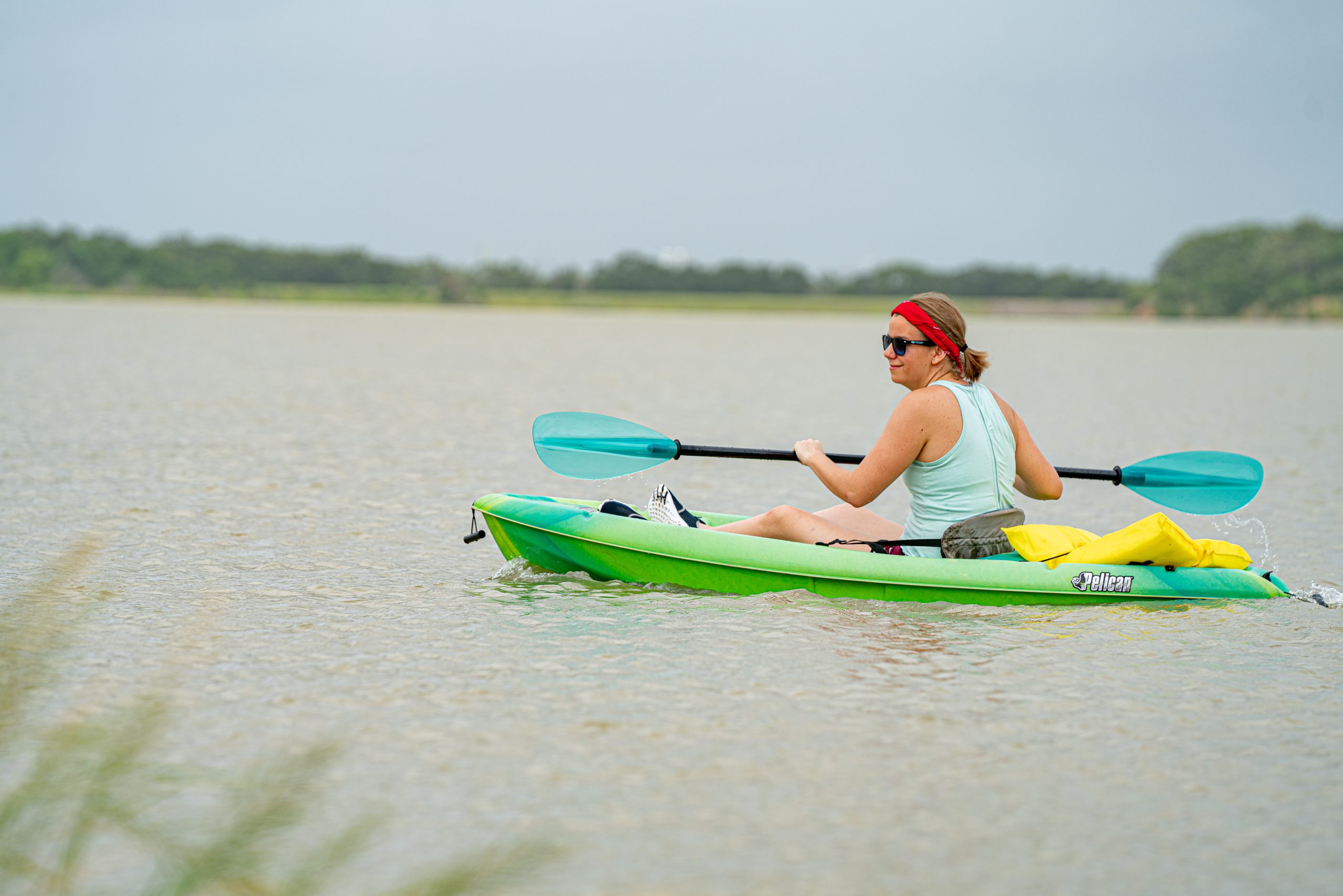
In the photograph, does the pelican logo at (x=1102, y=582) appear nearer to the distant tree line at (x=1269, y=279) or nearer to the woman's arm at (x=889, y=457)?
the woman's arm at (x=889, y=457)

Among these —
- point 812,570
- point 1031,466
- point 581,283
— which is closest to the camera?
point 812,570

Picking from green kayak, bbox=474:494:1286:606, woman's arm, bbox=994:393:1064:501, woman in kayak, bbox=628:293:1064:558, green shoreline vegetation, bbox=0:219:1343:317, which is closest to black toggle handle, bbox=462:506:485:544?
green kayak, bbox=474:494:1286:606

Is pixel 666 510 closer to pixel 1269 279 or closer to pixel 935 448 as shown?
pixel 935 448

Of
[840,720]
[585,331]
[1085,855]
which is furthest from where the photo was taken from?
[585,331]

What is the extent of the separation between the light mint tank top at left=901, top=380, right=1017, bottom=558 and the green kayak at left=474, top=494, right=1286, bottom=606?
0.19 m

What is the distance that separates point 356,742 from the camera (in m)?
3.93

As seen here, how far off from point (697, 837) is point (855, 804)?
0.48m

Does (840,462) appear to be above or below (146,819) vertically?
above

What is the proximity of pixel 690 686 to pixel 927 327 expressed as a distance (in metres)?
1.79

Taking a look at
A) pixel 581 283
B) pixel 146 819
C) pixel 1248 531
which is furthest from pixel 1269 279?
pixel 146 819

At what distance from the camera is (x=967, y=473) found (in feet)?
18.1

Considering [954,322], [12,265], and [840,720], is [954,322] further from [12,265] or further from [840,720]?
[12,265]

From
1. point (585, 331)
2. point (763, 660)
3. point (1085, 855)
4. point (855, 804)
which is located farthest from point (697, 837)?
point (585, 331)

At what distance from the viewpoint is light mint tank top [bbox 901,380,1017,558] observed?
5.48 m
